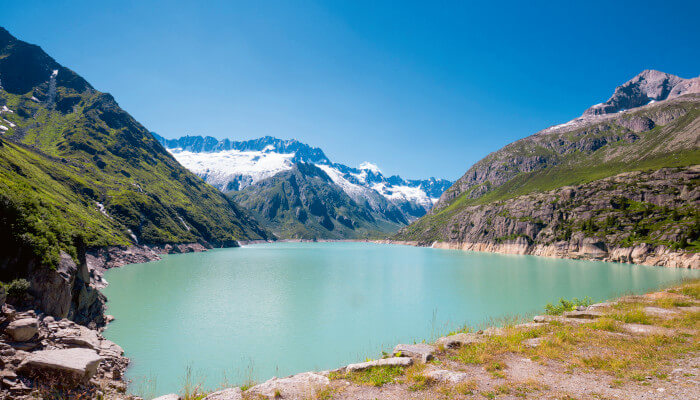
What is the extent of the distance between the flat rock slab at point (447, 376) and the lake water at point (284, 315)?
12131mm

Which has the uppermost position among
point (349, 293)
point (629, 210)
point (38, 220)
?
point (629, 210)

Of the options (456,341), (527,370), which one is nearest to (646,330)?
(527,370)

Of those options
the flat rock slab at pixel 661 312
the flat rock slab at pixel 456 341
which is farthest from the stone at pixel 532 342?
the flat rock slab at pixel 661 312

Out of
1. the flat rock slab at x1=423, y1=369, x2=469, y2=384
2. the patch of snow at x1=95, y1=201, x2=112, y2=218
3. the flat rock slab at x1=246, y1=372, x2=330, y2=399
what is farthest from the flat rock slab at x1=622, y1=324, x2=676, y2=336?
the patch of snow at x1=95, y1=201, x2=112, y2=218

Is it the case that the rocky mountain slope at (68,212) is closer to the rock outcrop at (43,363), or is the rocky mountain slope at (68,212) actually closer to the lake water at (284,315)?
the rock outcrop at (43,363)

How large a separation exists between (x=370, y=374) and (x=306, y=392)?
2.83 m

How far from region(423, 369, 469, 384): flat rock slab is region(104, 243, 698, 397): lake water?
39.8 ft

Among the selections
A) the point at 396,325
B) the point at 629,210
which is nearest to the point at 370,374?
the point at 396,325

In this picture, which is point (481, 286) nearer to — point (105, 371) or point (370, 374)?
point (370, 374)

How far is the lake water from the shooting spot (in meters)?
22.7

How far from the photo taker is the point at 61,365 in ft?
40.8

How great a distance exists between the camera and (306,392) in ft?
35.0

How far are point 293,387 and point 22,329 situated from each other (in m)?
15.1

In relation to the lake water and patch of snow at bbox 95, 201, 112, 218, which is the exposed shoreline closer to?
the lake water
